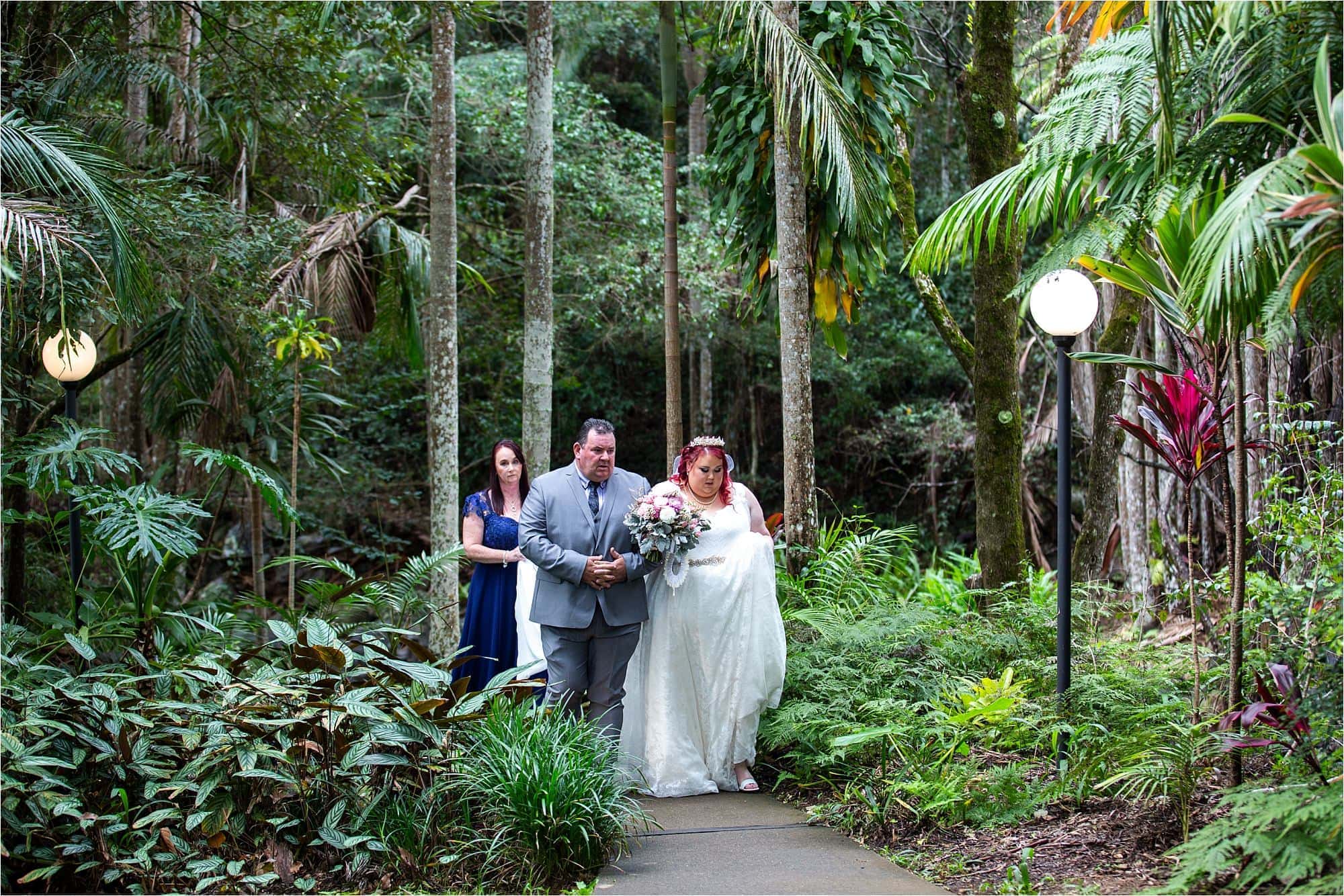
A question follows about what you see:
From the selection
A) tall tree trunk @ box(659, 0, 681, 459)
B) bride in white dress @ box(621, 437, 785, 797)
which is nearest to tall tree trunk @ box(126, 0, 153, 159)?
tall tree trunk @ box(659, 0, 681, 459)

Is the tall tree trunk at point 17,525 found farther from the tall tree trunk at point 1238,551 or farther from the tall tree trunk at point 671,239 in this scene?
the tall tree trunk at point 1238,551

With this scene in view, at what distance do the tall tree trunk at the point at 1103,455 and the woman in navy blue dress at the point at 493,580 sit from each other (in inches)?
168

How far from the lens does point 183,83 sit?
344 inches

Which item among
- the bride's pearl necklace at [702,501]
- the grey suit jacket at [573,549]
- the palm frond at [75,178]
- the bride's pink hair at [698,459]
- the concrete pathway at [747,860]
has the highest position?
the palm frond at [75,178]

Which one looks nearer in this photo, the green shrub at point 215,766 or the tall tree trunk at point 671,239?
the green shrub at point 215,766

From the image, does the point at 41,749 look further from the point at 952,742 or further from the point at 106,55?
the point at 106,55

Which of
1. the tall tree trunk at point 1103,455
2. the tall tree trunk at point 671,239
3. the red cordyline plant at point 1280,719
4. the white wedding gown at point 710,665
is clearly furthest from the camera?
the tall tree trunk at point 671,239

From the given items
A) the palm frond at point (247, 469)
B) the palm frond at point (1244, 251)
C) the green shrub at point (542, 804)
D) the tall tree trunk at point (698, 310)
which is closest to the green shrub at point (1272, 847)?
the palm frond at point (1244, 251)

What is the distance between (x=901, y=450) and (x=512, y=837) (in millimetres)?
12823

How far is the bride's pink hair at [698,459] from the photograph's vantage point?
18.7 feet

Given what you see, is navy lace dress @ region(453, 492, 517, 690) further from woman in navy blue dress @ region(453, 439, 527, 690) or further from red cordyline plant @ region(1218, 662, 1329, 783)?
red cordyline plant @ region(1218, 662, 1329, 783)

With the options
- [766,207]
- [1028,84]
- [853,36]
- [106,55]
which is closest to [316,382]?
[106,55]

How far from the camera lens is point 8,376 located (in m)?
6.80

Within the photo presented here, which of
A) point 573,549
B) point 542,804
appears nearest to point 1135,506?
point 573,549
